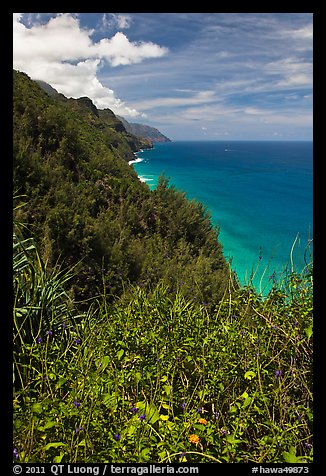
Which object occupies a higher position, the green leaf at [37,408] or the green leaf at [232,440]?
the green leaf at [37,408]

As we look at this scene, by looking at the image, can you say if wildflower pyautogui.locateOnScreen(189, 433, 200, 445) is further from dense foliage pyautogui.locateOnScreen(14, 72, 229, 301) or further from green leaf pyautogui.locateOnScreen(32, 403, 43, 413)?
dense foliage pyautogui.locateOnScreen(14, 72, 229, 301)

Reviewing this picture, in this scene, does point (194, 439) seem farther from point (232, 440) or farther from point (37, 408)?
point (37, 408)

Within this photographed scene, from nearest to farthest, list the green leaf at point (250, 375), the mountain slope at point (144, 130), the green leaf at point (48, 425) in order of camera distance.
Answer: the green leaf at point (48, 425) < the green leaf at point (250, 375) < the mountain slope at point (144, 130)

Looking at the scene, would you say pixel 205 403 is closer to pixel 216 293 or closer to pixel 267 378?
pixel 267 378

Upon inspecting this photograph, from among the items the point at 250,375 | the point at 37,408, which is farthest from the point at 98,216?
the point at 37,408

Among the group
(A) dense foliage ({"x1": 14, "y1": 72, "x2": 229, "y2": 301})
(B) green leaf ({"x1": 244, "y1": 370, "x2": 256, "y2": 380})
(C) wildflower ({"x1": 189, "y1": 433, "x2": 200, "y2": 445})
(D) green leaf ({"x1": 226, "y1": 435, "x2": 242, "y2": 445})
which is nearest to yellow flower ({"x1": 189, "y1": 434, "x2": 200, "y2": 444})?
(C) wildflower ({"x1": 189, "y1": 433, "x2": 200, "y2": 445})

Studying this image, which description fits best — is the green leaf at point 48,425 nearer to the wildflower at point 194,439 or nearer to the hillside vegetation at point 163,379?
the hillside vegetation at point 163,379

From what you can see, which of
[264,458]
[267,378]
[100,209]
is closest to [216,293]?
[100,209]

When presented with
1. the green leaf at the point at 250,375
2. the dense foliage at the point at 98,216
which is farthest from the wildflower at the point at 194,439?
the dense foliage at the point at 98,216
